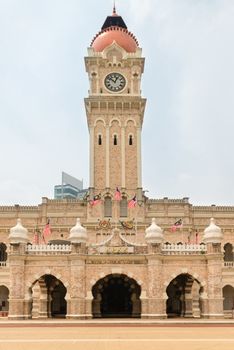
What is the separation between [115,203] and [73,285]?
896 inches

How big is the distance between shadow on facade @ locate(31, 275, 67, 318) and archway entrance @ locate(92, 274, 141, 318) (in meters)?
3.55

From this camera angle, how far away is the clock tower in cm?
6669

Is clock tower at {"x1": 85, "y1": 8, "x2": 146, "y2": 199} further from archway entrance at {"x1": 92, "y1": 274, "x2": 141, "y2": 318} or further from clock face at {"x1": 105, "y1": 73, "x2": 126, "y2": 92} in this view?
archway entrance at {"x1": 92, "y1": 274, "x2": 141, "y2": 318}

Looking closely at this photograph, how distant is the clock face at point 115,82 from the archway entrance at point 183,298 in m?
27.7

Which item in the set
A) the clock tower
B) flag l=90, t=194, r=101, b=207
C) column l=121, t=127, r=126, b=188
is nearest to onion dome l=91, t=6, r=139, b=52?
the clock tower

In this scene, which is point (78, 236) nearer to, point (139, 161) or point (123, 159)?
point (123, 159)

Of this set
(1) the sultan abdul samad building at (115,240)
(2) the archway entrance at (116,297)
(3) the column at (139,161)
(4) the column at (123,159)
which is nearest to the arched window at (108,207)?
(1) the sultan abdul samad building at (115,240)

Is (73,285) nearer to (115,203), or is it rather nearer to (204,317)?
(204,317)

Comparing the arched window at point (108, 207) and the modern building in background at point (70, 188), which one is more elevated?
the modern building in background at point (70, 188)

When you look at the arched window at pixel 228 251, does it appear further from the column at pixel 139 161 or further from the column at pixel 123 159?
the column at pixel 123 159

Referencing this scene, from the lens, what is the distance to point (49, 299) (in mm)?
49469

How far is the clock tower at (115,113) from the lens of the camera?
66.7 meters
